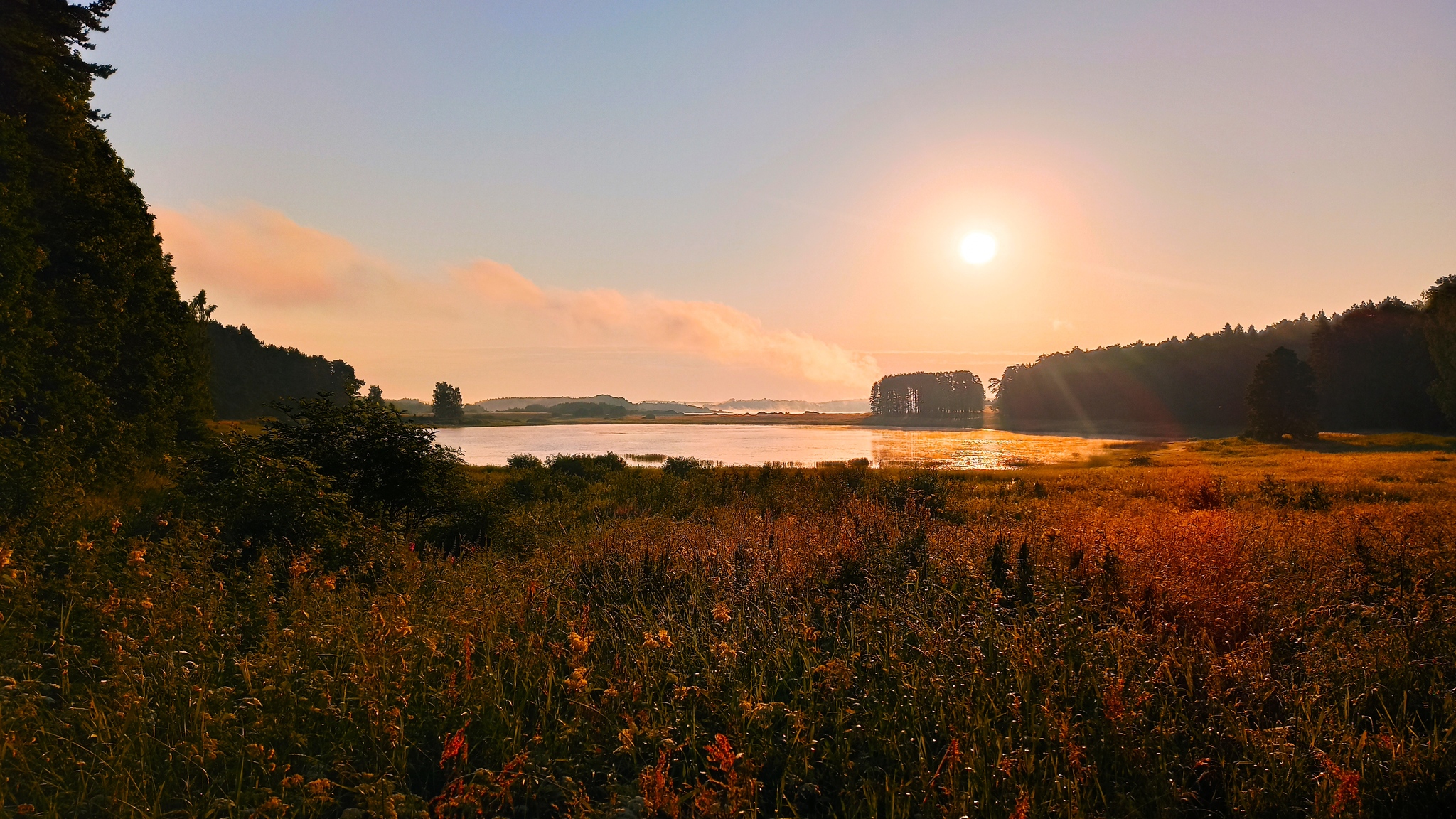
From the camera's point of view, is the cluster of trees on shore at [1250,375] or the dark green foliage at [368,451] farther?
the cluster of trees on shore at [1250,375]

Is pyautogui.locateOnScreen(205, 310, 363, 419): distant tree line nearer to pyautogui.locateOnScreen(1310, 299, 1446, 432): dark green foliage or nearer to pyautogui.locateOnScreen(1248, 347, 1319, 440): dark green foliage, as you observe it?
pyautogui.locateOnScreen(1248, 347, 1319, 440): dark green foliage

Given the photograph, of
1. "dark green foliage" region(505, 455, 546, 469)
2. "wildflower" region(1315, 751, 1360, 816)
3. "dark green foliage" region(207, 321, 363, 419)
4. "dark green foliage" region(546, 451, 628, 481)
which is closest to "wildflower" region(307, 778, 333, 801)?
"wildflower" region(1315, 751, 1360, 816)

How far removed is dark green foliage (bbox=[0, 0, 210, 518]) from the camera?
12.1 metres

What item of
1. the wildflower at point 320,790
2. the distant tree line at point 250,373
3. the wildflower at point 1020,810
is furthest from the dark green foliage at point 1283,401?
the distant tree line at point 250,373

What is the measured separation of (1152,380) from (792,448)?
74.6 m

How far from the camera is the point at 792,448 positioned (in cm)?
5275

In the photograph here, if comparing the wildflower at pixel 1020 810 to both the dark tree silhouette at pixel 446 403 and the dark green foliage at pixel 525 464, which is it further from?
the dark tree silhouette at pixel 446 403

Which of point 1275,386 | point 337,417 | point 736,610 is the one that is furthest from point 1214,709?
point 1275,386

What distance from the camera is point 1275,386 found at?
53.3 metres

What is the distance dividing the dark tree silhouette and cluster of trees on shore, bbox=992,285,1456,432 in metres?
92.5

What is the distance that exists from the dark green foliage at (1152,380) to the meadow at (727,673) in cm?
9652

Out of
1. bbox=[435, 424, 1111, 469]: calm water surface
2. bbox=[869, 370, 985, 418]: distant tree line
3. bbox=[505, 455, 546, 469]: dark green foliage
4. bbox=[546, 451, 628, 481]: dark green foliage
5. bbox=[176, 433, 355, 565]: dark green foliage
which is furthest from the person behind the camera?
bbox=[869, 370, 985, 418]: distant tree line

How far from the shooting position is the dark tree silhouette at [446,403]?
97.8 metres

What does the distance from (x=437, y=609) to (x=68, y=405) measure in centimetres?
1317
